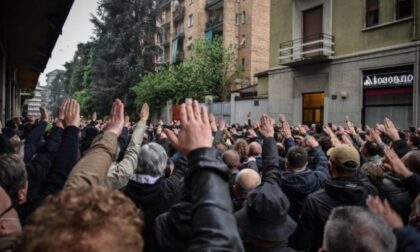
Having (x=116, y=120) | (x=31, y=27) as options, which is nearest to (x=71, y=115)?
(x=116, y=120)

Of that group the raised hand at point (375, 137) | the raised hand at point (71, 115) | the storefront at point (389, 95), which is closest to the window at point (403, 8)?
the storefront at point (389, 95)

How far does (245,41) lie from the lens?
36344mm

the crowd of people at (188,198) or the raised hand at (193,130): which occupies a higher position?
the raised hand at (193,130)

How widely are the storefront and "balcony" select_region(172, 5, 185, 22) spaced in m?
29.7

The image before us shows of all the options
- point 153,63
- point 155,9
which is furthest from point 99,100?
point 155,9

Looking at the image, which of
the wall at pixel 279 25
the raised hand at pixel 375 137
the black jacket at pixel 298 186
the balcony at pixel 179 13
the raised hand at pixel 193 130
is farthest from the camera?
the balcony at pixel 179 13

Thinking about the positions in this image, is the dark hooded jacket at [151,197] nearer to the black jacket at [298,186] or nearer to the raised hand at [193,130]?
the black jacket at [298,186]

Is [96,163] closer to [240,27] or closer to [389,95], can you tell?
[389,95]

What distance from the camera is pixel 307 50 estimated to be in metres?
20.0

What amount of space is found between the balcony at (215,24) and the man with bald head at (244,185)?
1410 inches

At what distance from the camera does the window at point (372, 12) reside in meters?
17.0

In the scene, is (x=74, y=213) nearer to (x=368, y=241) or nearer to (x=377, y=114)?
(x=368, y=241)

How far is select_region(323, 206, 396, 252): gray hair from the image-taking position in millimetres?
1686

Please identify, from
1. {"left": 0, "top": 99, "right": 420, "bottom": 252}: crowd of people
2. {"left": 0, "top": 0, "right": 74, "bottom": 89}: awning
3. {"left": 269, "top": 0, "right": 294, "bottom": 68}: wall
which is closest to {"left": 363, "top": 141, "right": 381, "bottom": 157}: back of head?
{"left": 0, "top": 99, "right": 420, "bottom": 252}: crowd of people
